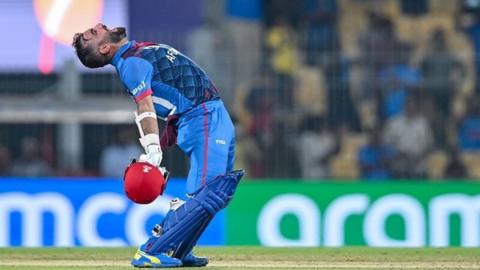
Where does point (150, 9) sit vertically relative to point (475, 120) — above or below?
above

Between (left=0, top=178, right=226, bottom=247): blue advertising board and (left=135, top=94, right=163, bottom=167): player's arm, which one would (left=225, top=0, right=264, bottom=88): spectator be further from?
(left=135, top=94, right=163, bottom=167): player's arm

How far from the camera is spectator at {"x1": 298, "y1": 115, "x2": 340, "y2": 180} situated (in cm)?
1487

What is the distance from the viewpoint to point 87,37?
27.0 feet

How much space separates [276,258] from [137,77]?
2039mm

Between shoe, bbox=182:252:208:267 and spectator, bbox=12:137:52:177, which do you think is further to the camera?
spectator, bbox=12:137:52:177

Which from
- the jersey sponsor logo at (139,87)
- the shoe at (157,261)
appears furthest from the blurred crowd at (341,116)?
the jersey sponsor logo at (139,87)

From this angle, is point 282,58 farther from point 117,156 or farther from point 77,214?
point 77,214

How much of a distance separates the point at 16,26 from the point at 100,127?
7.69 feet

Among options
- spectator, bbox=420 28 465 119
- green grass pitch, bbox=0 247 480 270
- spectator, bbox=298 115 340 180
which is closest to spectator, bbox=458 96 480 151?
spectator, bbox=420 28 465 119

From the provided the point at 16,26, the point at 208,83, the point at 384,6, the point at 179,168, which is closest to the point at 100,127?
the point at 179,168

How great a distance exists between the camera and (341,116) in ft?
49.0

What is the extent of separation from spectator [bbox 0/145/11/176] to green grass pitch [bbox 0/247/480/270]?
4538 millimetres

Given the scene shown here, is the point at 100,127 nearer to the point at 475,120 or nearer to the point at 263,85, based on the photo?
the point at 263,85

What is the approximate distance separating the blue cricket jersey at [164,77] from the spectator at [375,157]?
22.2ft
